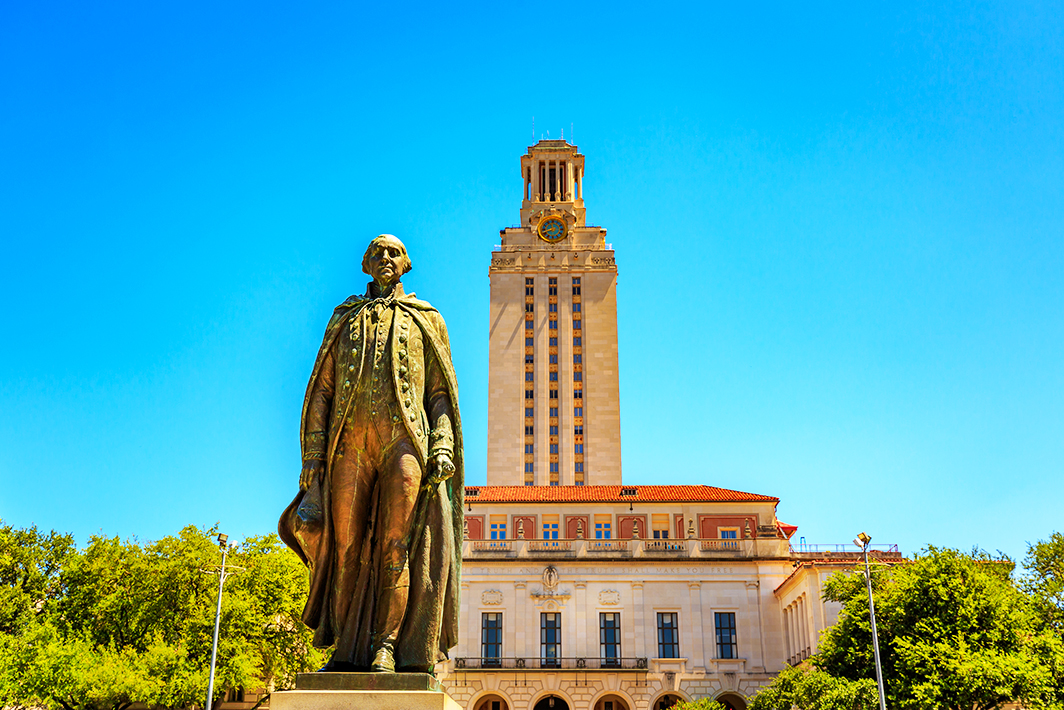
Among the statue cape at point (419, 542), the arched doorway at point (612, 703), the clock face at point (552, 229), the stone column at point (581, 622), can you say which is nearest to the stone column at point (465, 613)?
the stone column at point (581, 622)

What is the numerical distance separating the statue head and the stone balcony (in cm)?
5909

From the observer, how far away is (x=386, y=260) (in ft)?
25.7

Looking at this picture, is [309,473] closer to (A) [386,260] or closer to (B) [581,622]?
(A) [386,260]

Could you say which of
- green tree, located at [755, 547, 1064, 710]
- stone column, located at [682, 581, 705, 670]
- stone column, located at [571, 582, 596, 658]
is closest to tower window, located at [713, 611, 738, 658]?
stone column, located at [682, 581, 705, 670]

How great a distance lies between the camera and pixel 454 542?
24.8ft

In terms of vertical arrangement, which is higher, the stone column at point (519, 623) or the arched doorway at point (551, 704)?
the stone column at point (519, 623)

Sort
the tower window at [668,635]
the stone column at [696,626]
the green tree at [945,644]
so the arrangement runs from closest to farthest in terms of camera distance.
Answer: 1. the green tree at [945,644]
2. the stone column at [696,626]
3. the tower window at [668,635]

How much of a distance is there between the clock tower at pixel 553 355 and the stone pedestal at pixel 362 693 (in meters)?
91.9

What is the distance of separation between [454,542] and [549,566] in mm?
59144

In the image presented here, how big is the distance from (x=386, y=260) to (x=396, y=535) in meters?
2.27

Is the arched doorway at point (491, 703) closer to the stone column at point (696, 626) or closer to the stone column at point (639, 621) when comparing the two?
the stone column at point (639, 621)

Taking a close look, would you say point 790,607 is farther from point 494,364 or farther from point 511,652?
point 494,364

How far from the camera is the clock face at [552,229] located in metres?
111

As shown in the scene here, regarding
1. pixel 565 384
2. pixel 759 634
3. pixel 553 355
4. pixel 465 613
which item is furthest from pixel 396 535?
pixel 553 355
